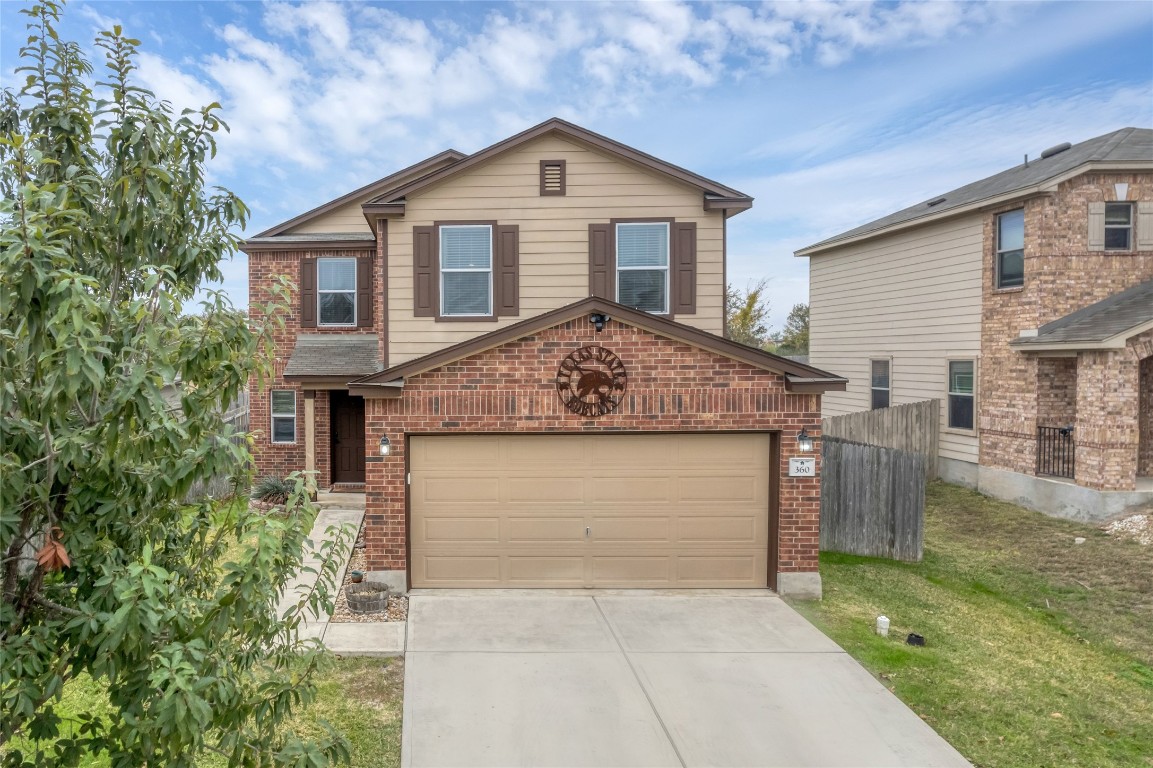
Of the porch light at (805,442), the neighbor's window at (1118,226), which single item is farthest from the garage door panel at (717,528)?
the neighbor's window at (1118,226)

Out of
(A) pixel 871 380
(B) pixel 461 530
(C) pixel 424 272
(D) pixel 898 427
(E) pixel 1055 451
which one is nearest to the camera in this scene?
(B) pixel 461 530

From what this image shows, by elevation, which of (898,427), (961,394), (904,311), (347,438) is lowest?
(347,438)

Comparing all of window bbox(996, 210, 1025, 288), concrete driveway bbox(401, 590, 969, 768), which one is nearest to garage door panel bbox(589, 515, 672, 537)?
concrete driveway bbox(401, 590, 969, 768)

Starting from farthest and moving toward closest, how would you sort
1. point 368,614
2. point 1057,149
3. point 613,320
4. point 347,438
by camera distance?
point 1057,149
point 347,438
point 613,320
point 368,614

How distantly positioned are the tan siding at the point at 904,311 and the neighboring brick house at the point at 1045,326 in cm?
5

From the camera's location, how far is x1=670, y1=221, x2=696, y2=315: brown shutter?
1070 cm

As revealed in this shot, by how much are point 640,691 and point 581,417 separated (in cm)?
359

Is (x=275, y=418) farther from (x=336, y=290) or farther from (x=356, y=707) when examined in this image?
(x=356, y=707)

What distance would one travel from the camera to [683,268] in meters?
10.7

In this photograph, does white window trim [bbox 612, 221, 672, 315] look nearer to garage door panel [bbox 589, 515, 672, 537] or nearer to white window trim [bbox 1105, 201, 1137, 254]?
garage door panel [bbox 589, 515, 672, 537]

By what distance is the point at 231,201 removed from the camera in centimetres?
337

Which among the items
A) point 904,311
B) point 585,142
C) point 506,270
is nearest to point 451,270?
point 506,270

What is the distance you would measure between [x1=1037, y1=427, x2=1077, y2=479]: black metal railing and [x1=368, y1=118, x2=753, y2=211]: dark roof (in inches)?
334

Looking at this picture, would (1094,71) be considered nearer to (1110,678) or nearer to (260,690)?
(1110,678)
